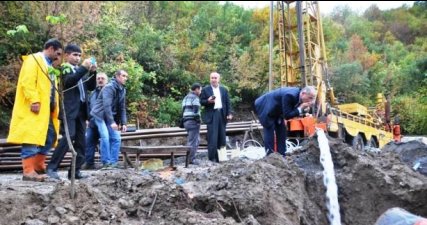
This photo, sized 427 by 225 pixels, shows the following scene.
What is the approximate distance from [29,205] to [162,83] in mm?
13057

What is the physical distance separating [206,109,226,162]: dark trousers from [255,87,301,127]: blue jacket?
1086 millimetres

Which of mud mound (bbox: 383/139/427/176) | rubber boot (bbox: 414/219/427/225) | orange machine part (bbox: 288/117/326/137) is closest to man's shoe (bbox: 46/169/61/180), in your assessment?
rubber boot (bbox: 414/219/427/225)

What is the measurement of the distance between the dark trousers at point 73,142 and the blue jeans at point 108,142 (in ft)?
4.24

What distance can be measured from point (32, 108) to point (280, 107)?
10.3 ft

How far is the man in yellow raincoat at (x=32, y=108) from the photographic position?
466 centimetres

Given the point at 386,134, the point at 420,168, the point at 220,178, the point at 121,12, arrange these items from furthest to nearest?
the point at 121,12, the point at 386,134, the point at 420,168, the point at 220,178

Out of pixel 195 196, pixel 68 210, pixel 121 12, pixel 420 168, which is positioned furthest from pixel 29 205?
pixel 121 12

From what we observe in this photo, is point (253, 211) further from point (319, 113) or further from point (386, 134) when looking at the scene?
point (386, 134)

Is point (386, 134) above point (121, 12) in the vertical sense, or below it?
below

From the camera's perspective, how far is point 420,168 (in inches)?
264

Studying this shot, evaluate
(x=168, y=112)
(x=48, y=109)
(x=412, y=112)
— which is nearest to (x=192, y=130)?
(x=48, y=109)

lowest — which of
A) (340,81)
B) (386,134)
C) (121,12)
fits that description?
(386,134)

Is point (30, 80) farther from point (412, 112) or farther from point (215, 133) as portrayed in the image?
point (412, 112)

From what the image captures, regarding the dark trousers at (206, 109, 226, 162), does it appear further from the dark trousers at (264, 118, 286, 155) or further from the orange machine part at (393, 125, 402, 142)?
the orange machine part at (393, 125, 402, 142)
